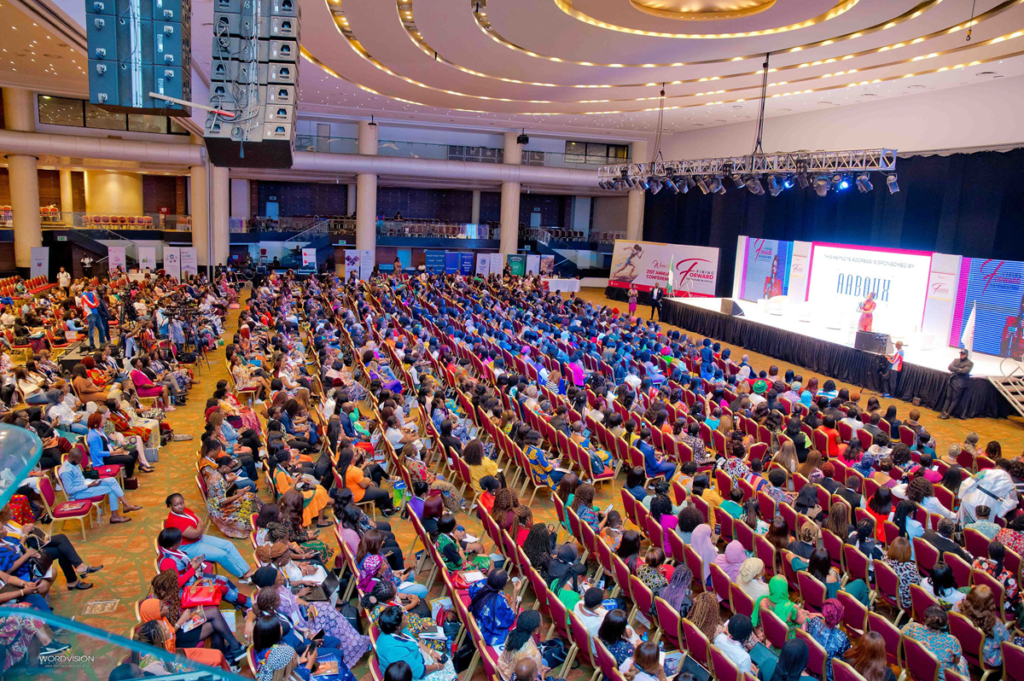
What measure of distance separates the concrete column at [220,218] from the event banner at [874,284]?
23064 mm

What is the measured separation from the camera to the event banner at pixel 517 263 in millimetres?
30141

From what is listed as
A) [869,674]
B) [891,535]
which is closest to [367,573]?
[869,674]

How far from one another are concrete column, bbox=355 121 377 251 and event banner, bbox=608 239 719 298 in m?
10.9

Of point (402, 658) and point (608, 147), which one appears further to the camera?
point (608, 147)

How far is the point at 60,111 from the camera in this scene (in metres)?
25.5

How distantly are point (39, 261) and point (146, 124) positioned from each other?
6.64 m

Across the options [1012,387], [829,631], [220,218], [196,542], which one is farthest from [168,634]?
[220,218]

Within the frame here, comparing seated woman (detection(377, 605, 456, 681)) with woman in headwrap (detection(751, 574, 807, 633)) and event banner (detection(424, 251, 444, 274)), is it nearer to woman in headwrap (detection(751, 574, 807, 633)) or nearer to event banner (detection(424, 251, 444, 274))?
woman in headwrap (detection(751, 574, 807, 633))

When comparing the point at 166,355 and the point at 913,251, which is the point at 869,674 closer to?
the point at 166,355

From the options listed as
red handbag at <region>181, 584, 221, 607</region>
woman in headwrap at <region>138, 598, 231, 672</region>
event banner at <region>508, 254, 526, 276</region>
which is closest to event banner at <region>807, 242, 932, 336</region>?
event banner at <region>508, 254, 526, 276</region>

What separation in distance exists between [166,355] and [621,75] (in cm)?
1222

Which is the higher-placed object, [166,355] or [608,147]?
[608,147]

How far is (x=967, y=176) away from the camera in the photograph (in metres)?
15.7

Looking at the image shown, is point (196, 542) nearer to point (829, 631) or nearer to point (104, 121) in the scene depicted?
point (829, 631)
